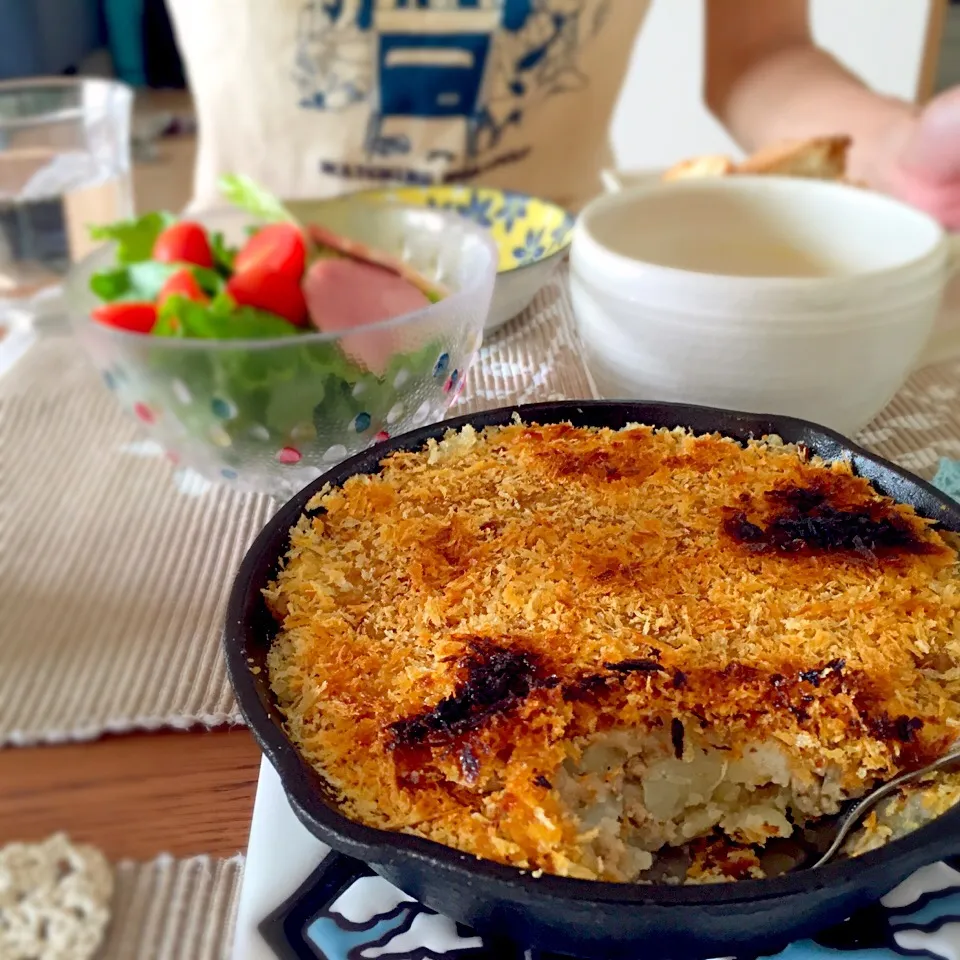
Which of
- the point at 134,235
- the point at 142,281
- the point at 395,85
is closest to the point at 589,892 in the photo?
the point at 142,281

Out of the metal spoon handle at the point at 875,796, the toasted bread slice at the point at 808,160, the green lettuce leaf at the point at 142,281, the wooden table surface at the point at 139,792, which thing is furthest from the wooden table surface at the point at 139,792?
the toasted bread slice at the point at 808,160

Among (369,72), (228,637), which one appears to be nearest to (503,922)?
(228,637)

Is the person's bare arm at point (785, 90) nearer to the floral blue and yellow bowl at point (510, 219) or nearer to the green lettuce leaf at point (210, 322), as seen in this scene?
the floral blue and yellow bowl at point (510, 219)

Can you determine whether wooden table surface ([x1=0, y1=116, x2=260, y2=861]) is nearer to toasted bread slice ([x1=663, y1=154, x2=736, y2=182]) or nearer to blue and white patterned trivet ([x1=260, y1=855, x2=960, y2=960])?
blue and white patterned trivet ([x1=260, y1=855, x2=960, y2=960])

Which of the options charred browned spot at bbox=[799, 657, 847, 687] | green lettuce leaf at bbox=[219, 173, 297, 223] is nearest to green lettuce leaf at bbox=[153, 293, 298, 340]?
green lettuce leaf at bbox=[219, 173, 297, 223]

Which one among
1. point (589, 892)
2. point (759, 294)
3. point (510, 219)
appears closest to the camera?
point (589, 892)

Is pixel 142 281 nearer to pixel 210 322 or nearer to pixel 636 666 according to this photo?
pixel 210 322
